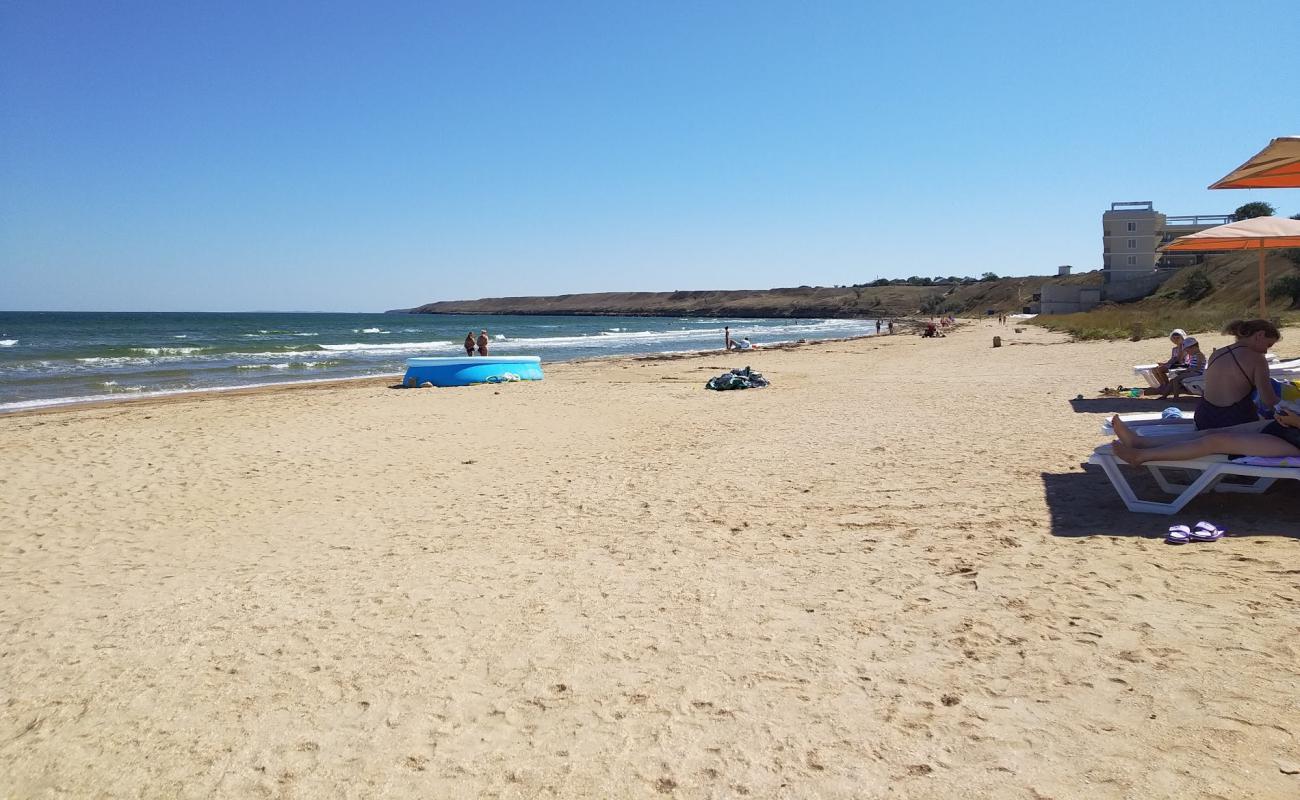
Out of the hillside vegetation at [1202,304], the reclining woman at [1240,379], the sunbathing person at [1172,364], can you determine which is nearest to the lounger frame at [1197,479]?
the reclining woman at [1240,379]

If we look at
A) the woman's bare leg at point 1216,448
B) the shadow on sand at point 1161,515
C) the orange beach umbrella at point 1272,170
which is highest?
the orange beach umbrella at point 1272,170

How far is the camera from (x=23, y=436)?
10766mm

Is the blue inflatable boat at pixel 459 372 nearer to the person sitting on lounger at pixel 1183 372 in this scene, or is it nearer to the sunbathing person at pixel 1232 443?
the person sitting on lounger at pixel 1183 372

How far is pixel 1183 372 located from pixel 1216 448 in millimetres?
6312

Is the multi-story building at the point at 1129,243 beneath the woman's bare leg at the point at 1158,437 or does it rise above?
above

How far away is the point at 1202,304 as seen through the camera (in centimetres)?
4162

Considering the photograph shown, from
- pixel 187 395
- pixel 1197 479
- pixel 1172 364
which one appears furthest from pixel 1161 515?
pixel 187 395

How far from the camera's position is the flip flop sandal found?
4.39 meters

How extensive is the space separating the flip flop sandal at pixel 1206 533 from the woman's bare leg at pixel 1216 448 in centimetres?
53

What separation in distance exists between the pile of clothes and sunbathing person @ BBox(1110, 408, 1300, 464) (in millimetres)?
9931

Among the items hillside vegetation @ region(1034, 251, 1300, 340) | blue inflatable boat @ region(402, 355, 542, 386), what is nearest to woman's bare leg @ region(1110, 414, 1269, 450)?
blue inflatable boat @ region(402, 355, 542, 386)

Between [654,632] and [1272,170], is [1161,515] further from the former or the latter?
[1272,170]

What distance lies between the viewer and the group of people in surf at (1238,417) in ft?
15.3

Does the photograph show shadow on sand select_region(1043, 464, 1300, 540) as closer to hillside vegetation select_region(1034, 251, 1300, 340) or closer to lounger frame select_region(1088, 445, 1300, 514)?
lounger frame select_region(1088, 445, 1300, 514)
